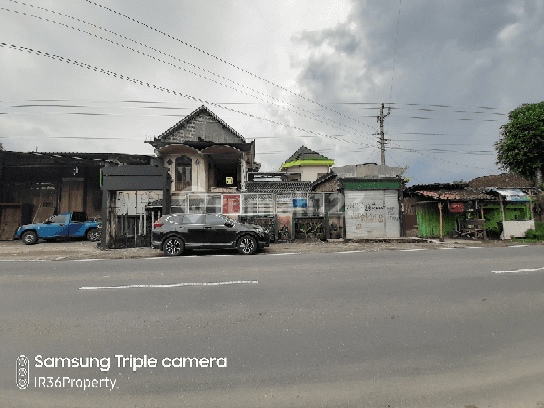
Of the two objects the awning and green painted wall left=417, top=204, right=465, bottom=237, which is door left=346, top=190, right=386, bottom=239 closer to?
green painted wall left=417, top=204, right=465, bottom=237

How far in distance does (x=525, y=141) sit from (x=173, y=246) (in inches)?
1228

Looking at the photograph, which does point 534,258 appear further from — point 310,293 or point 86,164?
point 86,164

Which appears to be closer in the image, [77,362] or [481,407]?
[481,407]

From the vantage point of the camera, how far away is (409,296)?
16.6ft

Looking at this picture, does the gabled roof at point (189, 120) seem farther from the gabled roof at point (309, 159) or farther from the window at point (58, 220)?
the gabled roof at point (309, 159)

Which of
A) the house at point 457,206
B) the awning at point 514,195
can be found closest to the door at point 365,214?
the house at point 457,206

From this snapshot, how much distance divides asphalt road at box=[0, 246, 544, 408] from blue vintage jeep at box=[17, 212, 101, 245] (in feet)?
39.6

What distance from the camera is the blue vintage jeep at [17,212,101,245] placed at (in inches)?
632

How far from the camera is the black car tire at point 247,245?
36.0 feet

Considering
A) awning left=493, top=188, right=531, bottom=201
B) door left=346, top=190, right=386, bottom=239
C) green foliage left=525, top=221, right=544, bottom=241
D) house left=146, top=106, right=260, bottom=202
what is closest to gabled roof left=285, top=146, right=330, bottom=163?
house left=146, top=106, right=260, bottom=202

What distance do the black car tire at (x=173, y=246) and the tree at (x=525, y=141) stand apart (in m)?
30.3

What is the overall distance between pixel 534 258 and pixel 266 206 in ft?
38.5

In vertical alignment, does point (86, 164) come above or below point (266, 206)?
above

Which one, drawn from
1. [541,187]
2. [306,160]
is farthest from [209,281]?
Result: [306,160]
